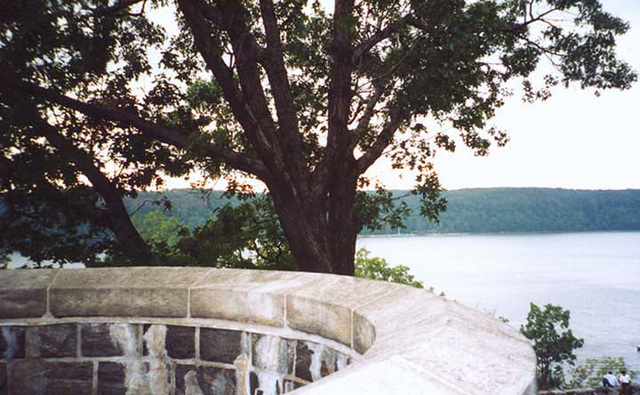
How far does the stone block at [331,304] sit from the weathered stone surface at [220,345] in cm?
37

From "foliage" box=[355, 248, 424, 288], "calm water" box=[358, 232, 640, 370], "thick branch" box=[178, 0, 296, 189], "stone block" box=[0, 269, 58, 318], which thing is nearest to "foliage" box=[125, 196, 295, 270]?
"thick branch" box=[178, 0, 296, 189]

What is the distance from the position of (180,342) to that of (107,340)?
1.37ft

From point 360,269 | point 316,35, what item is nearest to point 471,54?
point 316,35

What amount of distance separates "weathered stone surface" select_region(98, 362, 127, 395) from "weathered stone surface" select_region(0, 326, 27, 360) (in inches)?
17.3

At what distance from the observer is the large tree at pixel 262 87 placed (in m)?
7.34

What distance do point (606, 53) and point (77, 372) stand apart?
1107 centimetres

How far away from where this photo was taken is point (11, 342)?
9.09 ft

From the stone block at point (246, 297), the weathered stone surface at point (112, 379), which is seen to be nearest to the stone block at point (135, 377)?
the weathered stone surface at point (112, 379)

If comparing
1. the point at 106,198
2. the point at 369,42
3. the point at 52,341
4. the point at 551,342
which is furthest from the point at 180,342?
the point at 551,342

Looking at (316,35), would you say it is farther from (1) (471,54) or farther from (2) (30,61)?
(2) (30,61)

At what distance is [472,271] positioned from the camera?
6216 inches

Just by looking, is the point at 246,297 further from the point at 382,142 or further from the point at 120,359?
the point at 382,142

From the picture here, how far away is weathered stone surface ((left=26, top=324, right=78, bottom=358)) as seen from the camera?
2.79 metres

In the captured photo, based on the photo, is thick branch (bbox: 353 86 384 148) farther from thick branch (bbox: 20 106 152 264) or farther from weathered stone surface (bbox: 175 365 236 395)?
weathered stone surface (bbox: 175 365 236 395)
